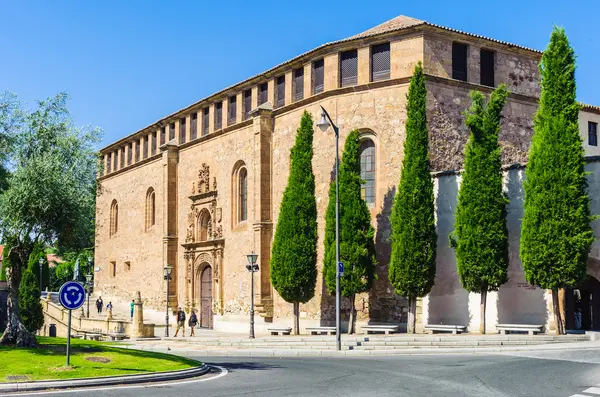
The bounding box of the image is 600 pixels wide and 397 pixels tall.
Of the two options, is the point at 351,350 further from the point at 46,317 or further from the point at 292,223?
the point at 46,317

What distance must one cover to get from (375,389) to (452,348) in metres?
10.6

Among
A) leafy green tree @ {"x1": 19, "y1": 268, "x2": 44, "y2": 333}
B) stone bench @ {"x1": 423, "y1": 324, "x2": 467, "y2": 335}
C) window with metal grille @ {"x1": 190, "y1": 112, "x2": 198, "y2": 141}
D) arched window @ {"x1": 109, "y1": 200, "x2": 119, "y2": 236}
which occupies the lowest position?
stone bench @ {"x1": 423, "y1": 324, "x2": 467, "y2": 335}

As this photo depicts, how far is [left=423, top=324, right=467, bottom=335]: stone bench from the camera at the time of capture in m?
27.5

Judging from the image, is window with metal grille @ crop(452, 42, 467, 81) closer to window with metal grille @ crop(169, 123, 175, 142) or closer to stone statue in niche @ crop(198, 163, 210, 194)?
stone statue in niche @ crop(198, 163, 210, 194)

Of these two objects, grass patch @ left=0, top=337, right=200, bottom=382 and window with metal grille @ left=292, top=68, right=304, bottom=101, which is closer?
grass patch @ left=0, top=337, right=200, bottom=382

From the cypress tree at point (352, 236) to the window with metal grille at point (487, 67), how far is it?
668cm

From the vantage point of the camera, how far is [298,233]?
31.8 metres

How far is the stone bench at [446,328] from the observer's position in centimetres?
2750

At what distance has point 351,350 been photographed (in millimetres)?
24031

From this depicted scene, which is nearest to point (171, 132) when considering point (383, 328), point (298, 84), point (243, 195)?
point (243, 195)

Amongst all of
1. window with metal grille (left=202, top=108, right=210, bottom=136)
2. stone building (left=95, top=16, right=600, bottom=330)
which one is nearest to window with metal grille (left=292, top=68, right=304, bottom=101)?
stone building (left=95, top=16, right=600, bottom=330)

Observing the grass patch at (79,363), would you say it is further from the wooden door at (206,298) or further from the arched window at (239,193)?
the wooden door at (206,298)

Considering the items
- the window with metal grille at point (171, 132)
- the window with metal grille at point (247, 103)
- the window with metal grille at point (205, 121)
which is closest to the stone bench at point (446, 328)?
the window with metal grille at point (247, 103)

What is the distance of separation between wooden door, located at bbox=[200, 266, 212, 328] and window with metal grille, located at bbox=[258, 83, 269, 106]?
34.5 feet
